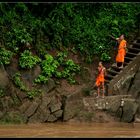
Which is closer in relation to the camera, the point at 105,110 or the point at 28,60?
the point at 105,110

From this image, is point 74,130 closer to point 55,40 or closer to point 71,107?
point 71,107

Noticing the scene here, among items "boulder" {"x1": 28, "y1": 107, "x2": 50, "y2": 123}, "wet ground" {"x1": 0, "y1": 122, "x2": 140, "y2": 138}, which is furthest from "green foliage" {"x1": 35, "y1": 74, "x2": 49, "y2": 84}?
"wet ground" {"x1": 0, "y1": 122, "x2": 140, "y2": 138}

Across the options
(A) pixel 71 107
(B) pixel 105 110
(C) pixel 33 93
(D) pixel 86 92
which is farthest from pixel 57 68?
(B) pixel 105 110

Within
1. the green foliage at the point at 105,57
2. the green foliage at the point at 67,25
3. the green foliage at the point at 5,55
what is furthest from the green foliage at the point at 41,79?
the green foliage at the point at 105,57

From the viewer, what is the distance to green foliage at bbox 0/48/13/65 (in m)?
17.3

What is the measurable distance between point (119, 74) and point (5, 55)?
4731 millimetres

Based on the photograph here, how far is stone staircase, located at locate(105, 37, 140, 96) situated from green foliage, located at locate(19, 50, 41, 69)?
10.1 ft

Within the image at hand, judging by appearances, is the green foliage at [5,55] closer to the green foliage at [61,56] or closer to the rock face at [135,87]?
the green foliage at [61,56]

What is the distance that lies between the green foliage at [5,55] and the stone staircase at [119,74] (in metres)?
4.13

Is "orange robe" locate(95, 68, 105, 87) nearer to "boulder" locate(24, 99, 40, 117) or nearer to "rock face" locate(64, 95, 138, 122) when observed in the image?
"rock face" locate(64, 95, 138, 122)

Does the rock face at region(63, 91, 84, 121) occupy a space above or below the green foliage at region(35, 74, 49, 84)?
below

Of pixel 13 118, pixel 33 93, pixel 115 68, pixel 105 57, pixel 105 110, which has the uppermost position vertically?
pixel 105 57

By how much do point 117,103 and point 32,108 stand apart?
3.28 meters

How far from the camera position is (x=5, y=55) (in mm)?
17484
